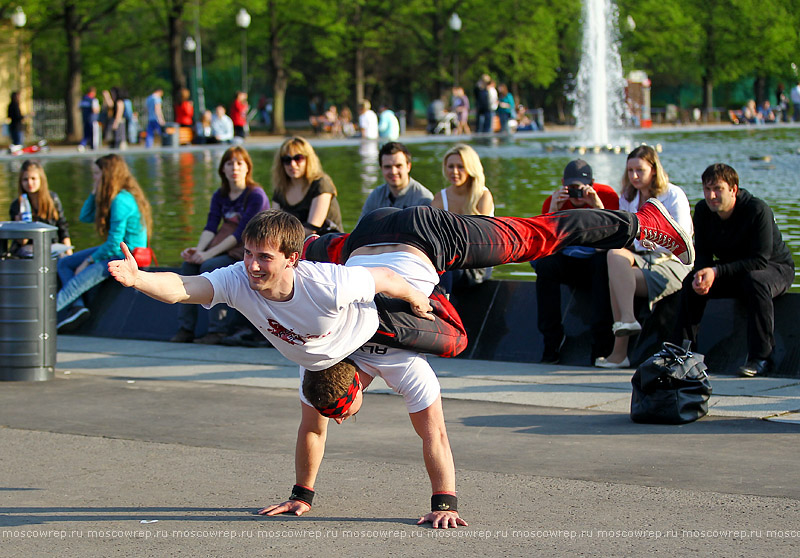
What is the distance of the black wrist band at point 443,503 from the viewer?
16.4 ft

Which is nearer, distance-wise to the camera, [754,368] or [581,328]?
[754,368]

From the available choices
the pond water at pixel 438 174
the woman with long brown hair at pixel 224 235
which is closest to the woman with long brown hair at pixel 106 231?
the woman with long brown hair at pixel 224 235

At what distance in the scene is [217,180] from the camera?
23.8 m

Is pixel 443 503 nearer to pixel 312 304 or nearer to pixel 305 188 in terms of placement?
pixel 312 304

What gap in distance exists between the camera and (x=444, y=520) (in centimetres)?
495

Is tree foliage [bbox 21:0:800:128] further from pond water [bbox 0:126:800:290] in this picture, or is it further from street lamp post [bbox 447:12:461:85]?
pond water [bbox 0:126:800:290]

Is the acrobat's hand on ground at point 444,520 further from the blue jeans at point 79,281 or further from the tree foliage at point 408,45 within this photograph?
the tree foliage at point 408,45

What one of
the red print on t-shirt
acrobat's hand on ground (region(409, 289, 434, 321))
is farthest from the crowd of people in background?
the red print on t-shirt

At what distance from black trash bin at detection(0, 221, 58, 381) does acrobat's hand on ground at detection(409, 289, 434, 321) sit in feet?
15.1

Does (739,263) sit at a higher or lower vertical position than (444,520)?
higher

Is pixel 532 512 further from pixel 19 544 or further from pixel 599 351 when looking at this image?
pixel 599 351

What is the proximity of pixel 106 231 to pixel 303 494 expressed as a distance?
20.1 ft

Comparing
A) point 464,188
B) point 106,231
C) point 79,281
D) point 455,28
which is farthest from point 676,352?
point 455,28

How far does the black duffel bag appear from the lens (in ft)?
22.4
